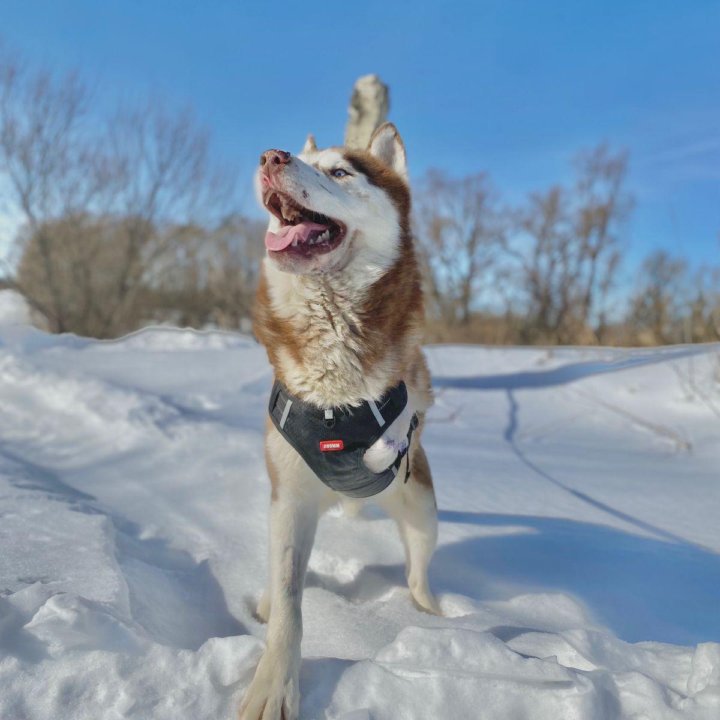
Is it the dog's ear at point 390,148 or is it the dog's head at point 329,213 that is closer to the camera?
the dog's head at point 329,213

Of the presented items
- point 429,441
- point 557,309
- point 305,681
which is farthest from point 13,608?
point 557,309

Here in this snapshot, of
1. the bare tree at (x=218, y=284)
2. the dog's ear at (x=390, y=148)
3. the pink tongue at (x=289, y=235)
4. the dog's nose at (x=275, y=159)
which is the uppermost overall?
the bare tree at (x=218, y=284)

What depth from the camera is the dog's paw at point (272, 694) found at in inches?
43.1

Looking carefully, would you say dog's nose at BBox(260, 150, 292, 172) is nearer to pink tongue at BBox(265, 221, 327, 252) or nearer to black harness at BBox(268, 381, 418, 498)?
pink tongue at BBox(265, 221, 327, 252)

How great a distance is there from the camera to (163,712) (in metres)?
1.03

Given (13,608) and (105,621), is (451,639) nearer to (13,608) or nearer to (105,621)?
(105,621)

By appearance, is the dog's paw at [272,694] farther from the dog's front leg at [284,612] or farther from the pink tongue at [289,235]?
the pink tongue at [289,235]

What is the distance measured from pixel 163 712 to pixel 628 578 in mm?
1687

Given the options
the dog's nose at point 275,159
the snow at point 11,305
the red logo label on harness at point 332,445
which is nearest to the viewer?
the dog's nose at point 275,159

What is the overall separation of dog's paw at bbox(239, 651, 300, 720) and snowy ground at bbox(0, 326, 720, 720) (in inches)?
1.3

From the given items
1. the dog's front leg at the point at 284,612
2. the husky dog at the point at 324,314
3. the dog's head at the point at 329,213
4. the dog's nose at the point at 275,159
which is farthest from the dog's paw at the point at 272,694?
the dog's nose at the point at 275,159

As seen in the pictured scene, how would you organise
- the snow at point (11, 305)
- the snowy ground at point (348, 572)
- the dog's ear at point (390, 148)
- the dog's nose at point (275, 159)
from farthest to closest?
the snow at point (11, 305), the dog's ear at point (390, 148), the dog's nose at point (275, 159), the snowy ground at point (348, 572)

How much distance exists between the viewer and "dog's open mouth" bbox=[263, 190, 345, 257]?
59.4 inches

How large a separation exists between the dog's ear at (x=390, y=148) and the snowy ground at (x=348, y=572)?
4.94 feet
